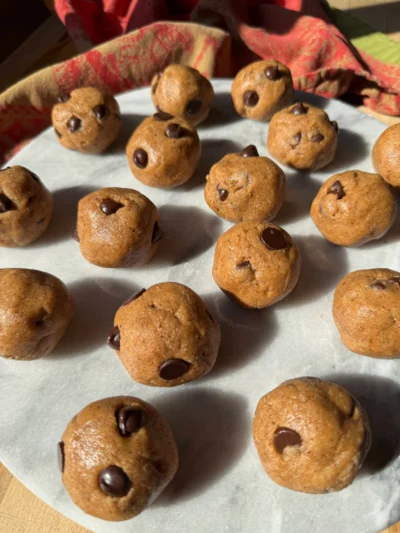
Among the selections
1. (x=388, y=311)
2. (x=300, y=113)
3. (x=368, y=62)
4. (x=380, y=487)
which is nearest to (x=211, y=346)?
A: (x=388, y=311)

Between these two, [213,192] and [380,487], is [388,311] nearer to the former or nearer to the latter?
[380,487]

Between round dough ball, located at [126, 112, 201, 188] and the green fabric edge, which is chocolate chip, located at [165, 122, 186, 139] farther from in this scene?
the green fabric edge

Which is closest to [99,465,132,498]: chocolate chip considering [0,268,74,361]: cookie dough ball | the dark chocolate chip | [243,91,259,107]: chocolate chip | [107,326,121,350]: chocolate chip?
[107,326,121,350]: chocolate chip

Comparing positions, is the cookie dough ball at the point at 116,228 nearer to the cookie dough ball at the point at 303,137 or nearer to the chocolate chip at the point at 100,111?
the chocolate chip at the point at 100,111

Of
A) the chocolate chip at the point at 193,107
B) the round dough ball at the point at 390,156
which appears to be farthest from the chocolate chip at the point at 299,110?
the chocolate chip at the point at 193,107

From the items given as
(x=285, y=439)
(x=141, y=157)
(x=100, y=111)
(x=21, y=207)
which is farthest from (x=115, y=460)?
(x=100, y=111)

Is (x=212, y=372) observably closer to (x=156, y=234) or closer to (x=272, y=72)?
(x=156, y=234)
